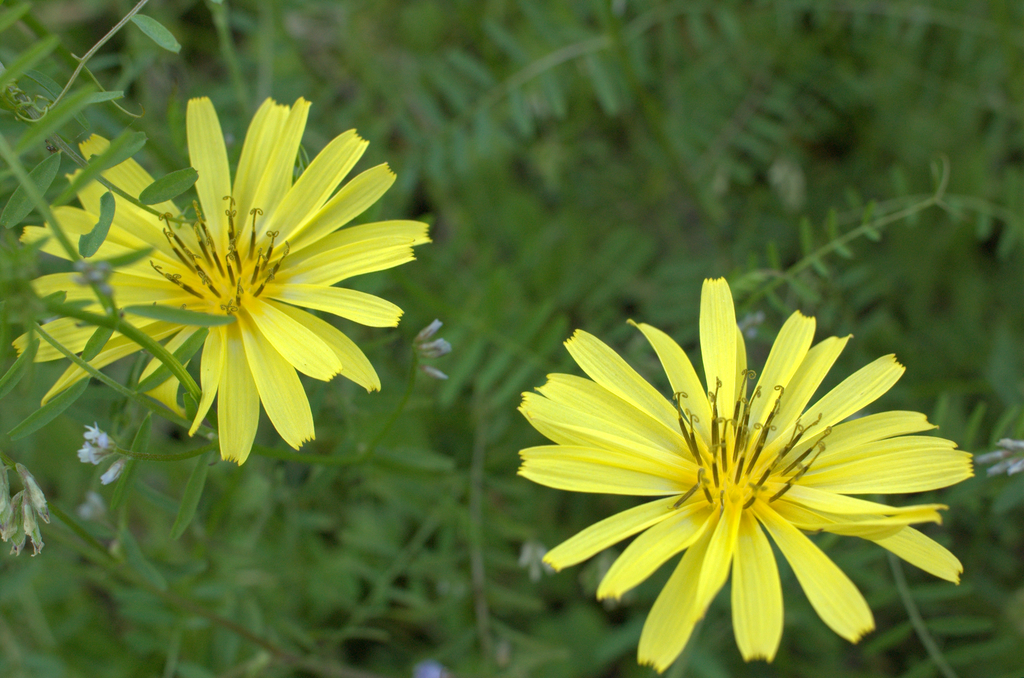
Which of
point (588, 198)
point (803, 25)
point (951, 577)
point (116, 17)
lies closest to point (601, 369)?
point (951, 577)

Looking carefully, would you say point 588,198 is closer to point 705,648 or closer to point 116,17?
point 705,648

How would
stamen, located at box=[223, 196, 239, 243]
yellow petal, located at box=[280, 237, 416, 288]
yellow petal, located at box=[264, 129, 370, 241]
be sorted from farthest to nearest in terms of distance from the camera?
stamen, located at box=[223, 196, 239, 243] → yellow petal, located at box=[264, 129, 370, 241] → yellow petal, located at box=[280, 237, 416, 288]

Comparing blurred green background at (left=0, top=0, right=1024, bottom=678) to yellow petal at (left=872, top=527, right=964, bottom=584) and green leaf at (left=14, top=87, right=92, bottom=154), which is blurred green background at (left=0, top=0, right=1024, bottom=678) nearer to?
yellow petal at (left=872, top=527, right=964, bottom=584)

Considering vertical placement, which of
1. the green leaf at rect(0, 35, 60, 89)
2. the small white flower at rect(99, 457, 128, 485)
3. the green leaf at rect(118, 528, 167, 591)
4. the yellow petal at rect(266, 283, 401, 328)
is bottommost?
the green leaf at rect(118, 528, 167, 591)

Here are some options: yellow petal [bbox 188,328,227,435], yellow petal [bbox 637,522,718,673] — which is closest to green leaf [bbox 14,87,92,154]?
yellow petal [bbox 188,328,227,435]

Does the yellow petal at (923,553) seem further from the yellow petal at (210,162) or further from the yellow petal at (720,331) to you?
the yellow petal at (210,162)

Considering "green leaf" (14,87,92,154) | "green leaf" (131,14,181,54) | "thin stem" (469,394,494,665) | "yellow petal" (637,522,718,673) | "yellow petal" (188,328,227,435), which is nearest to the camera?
"green leaf" (14,87,92,154)
